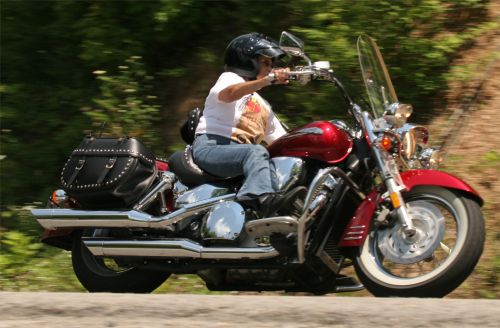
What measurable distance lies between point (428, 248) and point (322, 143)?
32.6 inches

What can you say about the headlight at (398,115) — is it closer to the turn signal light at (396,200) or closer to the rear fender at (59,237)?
the turn signal light at (396,200)

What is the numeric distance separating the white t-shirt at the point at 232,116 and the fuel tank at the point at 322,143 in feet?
1.12

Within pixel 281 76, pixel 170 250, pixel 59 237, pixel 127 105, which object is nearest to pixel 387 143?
pixel 281 76

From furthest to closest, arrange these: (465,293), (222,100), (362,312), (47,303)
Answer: (465,293) → (222,100) → (47,303) → (362,312)

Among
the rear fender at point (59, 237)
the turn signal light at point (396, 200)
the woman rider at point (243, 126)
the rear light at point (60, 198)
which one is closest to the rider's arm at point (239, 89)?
the woman rider at point (243, 126)

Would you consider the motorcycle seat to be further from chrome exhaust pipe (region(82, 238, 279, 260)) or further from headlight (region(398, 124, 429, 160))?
headlight (region(398, 124, 429, 160))

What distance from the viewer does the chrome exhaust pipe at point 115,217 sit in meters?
5.21

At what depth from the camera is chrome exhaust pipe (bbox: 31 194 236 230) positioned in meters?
5.21

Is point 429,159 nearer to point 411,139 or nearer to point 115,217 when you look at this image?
point 411,139

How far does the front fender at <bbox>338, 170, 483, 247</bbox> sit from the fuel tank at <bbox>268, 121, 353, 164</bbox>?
1.01 ft

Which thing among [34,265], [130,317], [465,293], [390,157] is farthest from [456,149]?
[130,317]

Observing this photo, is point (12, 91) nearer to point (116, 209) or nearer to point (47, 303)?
point (116, 209)

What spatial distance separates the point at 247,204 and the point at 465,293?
5.08 feet

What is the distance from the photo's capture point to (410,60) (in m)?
7.09
